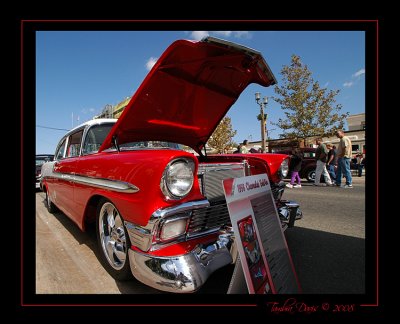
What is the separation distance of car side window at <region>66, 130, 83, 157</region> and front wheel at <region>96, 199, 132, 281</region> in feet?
3.47

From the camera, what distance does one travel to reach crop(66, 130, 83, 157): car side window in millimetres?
→ 3072

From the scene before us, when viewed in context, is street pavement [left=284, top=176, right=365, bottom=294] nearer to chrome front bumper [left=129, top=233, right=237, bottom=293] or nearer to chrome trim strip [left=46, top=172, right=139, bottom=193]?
chrome front bumper [left=129, top=233, right=237, bottom=293]

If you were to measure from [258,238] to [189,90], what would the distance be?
1688mm

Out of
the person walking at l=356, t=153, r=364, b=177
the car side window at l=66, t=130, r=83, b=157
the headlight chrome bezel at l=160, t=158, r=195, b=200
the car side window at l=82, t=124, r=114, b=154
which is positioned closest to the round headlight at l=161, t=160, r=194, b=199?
the headlight chrome bezel at l=160, t=158, r=195, b=200

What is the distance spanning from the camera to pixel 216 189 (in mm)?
2086

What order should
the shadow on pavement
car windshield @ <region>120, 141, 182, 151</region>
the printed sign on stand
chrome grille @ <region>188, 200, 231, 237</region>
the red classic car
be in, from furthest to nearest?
car windshield @ <region>120, 141, 182, 151</region>, the shadow on pavement, chrome grille @ <region>188, 200, 231, 237</region>, the red classic car, the printed sign on stand

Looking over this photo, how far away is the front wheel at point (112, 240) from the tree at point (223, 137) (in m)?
21.3

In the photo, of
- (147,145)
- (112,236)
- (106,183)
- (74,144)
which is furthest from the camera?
(74,144)

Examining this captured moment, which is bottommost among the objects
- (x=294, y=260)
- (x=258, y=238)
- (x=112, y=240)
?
(x=294, y=260)

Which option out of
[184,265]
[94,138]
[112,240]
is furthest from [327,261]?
[94,138]

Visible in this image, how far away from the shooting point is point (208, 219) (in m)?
1.90

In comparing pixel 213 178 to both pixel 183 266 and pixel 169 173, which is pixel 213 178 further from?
pixel 183 266

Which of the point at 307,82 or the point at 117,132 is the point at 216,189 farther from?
the point at 307,82

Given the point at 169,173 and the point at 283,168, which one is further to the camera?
the point at 283,168
